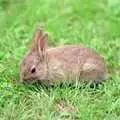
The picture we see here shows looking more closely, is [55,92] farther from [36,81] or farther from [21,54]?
[21,54]

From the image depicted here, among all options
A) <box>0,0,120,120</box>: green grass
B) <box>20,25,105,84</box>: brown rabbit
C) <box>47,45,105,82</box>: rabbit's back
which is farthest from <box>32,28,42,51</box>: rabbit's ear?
<box>0,0,120,120</box>: green grass

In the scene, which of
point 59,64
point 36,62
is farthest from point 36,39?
point 59,64

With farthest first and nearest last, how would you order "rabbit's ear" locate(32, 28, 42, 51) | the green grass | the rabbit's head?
"rabbit's ear" locate(32, 28, 42, 51), the rabbit's head, the green grass

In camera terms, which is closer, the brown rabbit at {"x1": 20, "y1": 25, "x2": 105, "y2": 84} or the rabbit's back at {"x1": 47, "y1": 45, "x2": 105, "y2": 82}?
the brown rabbit at {"x1": 20, "y1": 25, "x2": 105, "y2": 84}

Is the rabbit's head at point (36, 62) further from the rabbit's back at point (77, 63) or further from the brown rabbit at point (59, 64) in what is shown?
the rabbit's back at point (77, 63)

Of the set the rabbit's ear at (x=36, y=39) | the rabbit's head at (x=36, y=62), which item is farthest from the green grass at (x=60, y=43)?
the rabbit's ear at (x=36, y=39)

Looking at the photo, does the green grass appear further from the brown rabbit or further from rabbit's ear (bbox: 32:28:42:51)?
rabbit's ear (bbox: 32:28:42:51)

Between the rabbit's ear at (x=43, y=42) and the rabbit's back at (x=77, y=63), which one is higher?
the rabbit's ear at (x=43, y=42)

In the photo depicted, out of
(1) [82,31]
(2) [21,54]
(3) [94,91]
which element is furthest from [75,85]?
(1) [82,31]
